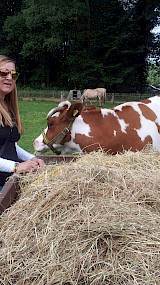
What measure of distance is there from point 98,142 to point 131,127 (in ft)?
1.51

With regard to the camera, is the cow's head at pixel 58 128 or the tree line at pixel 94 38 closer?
the cow's head at pixel 58 128

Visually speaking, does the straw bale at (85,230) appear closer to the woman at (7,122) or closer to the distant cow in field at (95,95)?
the woman at (7,122)

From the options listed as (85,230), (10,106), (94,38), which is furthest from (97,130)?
(94,38)

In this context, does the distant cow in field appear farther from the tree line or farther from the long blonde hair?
the long blonde hair

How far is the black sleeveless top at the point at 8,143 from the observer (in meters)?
2.52

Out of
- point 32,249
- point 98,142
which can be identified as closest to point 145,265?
point 32,249

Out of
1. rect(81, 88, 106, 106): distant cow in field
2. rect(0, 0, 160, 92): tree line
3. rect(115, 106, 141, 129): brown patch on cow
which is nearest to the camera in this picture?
rect(115, 106, 141, 129): brown patch on cow

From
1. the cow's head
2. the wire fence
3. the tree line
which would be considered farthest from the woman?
the tree line

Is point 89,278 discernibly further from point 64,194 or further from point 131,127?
point 131,127

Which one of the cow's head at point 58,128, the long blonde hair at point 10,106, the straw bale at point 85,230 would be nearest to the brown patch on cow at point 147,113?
the cow's head at point 58,128

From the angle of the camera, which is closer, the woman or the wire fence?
the woman

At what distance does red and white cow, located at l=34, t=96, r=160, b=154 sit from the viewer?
4031 millimetres

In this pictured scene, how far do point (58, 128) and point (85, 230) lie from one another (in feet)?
8.49

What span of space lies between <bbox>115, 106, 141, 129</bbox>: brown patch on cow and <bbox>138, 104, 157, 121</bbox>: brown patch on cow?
0.30 ft
